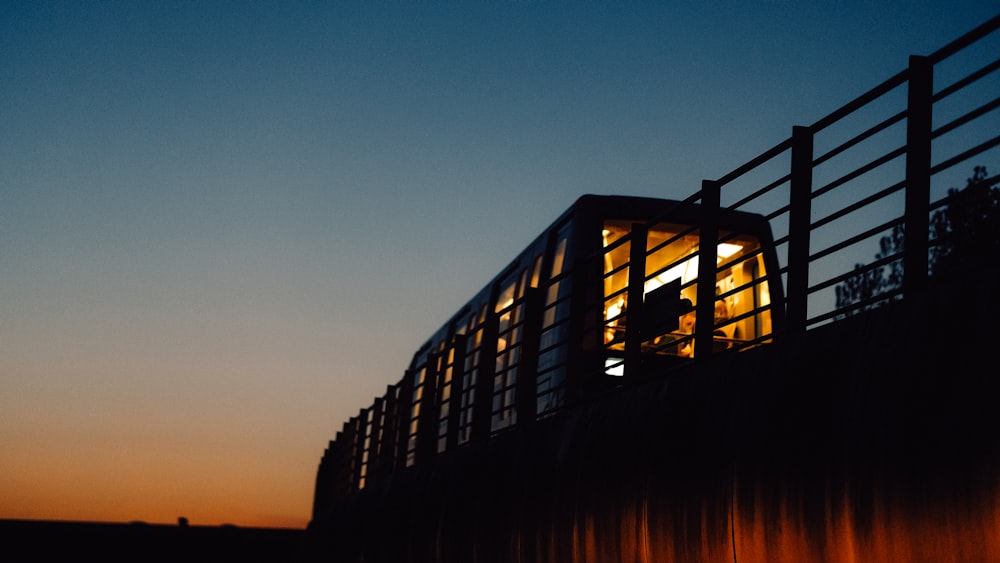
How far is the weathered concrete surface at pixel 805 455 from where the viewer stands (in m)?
3.59

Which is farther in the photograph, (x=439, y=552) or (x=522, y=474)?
(x=439, y=552)

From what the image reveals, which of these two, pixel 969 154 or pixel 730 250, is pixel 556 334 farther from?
pixel 969 154

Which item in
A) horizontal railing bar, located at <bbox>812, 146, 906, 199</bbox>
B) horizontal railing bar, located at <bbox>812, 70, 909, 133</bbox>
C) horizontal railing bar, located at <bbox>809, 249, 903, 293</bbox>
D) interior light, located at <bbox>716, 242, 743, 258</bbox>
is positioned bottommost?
horizontal railing bar, located at <bbox>809, 249, 903, 293</bbox>

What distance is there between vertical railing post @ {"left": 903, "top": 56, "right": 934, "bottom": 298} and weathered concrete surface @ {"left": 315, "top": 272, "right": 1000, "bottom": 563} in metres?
0.36

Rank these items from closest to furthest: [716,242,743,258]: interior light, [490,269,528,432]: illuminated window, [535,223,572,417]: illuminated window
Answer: [535,223,572,417]: illuminated window
[716,242,743,258]: interior light
[490,269,528,432]: illuminated window

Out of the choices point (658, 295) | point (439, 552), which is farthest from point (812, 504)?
point (439, 552)

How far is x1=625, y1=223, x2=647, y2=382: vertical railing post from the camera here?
285 inches

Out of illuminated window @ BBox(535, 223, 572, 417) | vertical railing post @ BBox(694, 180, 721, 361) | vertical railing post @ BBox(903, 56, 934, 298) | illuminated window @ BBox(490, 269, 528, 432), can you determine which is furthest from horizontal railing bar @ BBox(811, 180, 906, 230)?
illuminated window @ BBox(490, 269, 528, 432)

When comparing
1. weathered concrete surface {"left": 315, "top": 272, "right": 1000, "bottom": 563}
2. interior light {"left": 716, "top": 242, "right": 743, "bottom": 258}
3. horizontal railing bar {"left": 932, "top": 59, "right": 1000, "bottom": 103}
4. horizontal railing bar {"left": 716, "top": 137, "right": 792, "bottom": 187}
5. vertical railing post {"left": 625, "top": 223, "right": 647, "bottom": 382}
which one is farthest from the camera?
interior light {"left": 716, "top": 242, "right": 743, "bottom": 258}

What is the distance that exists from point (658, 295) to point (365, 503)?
293 inches

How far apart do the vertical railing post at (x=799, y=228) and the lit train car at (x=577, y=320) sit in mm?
965

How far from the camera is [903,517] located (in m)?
3.73

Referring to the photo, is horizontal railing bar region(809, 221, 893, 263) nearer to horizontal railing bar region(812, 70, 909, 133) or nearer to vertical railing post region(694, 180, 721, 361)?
horizontal railing bar region(812, 70, 909, 133)

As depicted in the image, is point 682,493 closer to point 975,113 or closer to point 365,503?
point 975,113
